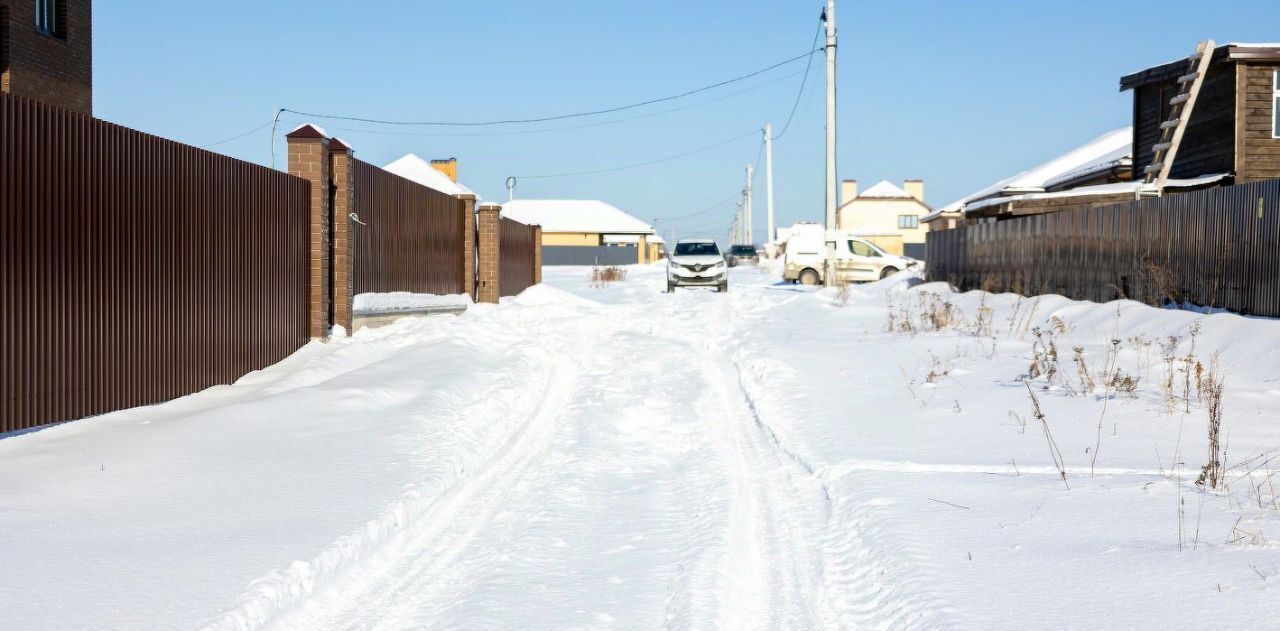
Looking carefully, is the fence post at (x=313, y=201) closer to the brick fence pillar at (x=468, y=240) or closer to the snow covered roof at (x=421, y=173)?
the brick fence pillar at (x=468, y=240)

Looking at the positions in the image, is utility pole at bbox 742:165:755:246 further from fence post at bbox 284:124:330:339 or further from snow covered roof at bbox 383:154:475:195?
fence post at bbox 284:124:330:339

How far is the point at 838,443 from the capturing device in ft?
26.2

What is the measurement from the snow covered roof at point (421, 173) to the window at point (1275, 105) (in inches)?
1183

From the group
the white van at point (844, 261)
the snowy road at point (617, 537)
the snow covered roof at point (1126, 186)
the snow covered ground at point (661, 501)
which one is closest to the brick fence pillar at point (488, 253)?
the snow covered ground at point (661, 501)

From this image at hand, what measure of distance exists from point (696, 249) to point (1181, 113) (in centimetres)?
1347

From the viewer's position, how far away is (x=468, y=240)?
70.9 ft

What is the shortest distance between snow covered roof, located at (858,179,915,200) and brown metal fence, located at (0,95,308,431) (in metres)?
79.6

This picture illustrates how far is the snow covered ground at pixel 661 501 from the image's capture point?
4.32 metres

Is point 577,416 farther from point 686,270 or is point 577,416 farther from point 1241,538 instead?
point 686,270

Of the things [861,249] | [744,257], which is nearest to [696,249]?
[861,249]

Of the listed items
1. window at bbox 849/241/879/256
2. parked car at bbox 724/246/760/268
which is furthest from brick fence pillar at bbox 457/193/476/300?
parked car at bbox 724/246/760/268

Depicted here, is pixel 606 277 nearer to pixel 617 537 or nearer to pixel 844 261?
pixel 844 261

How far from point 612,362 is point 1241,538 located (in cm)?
884

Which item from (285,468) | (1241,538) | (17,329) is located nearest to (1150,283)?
(1241,538)
